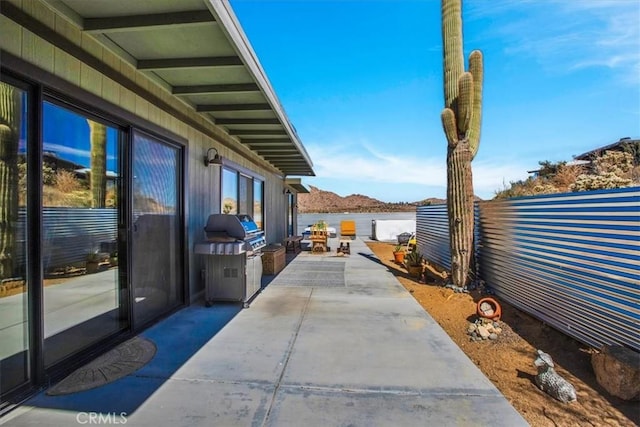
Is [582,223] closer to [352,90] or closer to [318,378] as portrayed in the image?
[318,378]

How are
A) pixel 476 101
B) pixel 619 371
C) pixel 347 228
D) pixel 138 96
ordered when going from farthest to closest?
1. pixel 347 228
2. pixel 476 101
3. pixel 138 96
4. pixel 619 371

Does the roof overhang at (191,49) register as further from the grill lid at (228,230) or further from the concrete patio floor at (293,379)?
the concrete patio floor at (293,379)

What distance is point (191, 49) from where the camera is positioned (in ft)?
11.1

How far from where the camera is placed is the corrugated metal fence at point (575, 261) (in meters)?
3.01

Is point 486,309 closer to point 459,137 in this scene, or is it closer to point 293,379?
point 293,379

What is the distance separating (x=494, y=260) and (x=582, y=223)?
82.6 inches

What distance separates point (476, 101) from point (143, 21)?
5299 mm

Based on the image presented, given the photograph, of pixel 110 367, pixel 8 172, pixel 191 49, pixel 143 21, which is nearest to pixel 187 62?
pixel 191 49

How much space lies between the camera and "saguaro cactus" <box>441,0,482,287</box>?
5.98 meters

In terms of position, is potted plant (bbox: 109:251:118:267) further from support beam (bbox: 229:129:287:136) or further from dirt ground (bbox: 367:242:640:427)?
dirt ground (bbox: 367:242:640:427)

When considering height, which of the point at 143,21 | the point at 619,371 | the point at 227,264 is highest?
the point at 143,21

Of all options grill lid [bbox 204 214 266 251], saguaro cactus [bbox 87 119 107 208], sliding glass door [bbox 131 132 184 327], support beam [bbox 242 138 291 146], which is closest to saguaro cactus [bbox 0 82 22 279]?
saguaro cactus [bbox 87 119 107 208]

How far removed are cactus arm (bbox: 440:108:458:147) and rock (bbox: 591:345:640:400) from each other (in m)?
4.03

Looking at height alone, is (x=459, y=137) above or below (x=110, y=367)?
above
